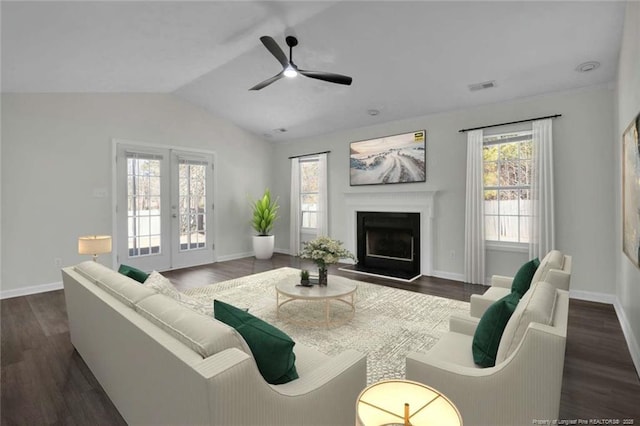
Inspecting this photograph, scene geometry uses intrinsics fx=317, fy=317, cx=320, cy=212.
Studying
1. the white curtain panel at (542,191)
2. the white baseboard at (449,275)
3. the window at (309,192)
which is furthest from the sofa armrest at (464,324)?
the window at (309,192)

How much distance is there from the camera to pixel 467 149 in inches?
193

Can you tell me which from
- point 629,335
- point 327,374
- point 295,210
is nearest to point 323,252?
point 327,374

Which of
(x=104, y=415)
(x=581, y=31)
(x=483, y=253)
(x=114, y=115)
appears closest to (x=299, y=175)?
(x=114, y=115)

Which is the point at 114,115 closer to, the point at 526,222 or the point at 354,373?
the point at 354,373

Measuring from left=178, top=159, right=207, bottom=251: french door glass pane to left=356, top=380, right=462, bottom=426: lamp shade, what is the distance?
599cm

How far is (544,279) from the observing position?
2115mm

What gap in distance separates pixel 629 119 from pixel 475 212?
7.20 ft

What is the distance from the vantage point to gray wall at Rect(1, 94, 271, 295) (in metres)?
4.36

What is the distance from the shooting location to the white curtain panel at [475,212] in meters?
4.73

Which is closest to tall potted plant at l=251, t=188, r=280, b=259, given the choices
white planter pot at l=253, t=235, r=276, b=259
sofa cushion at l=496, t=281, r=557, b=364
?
white planter pot at l=253, t=235, r=276, b=259

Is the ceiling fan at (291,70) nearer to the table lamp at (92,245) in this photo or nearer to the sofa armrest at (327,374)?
the table lamp at (92,245)

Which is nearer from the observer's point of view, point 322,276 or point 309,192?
point 322,276

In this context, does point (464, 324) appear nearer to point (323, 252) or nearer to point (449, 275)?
point (323, 252)

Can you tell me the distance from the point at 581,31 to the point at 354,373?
3.83 metres
